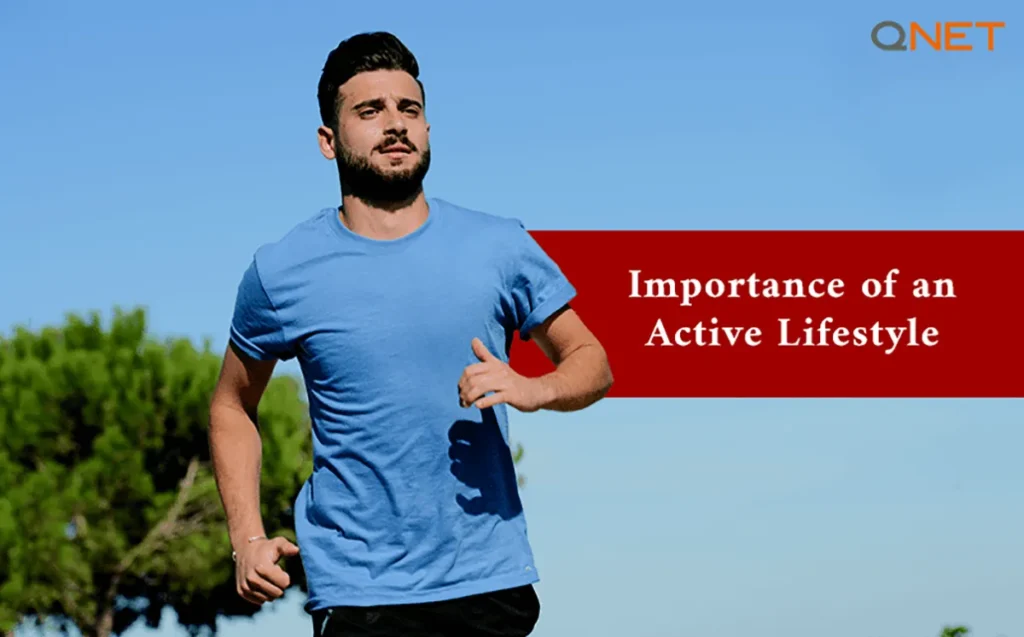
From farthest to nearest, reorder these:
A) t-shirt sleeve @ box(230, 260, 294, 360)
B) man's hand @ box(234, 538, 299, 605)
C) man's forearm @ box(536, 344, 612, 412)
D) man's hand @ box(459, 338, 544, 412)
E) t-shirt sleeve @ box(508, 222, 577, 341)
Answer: t-shirt sleeve @ box(230, 260, 294, 360) → t-shirt sleeve @ box(508, 222, 577, 341) → man's hand @ box(234, 538, 299, 605) → man's forearm @ box(536, 344, 612, 412) → man's hand @ box(459, 338, 544, 412)

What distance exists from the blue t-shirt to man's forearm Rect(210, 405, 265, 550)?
0.29 meters

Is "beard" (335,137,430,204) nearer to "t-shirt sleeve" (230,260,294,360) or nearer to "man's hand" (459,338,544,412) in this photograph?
"t-shirt sleeve" (230,260,294,360)

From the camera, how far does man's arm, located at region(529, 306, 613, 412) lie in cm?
436

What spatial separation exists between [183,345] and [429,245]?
99.1 feet

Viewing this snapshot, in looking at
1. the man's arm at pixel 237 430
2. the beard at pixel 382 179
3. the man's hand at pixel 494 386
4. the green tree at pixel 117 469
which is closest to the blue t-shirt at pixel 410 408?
the beard at pixel 382 179

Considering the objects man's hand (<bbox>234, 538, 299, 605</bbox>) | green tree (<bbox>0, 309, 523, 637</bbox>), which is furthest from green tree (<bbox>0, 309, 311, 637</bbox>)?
man's hand (<bbox>234, 538, 299, 605</bbox>)

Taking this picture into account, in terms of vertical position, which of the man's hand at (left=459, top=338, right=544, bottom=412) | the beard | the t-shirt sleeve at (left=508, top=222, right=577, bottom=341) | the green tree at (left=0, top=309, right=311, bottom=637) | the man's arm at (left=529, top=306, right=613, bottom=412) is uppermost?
the green tree at (left=0, top=309, right=311, bottom=637)

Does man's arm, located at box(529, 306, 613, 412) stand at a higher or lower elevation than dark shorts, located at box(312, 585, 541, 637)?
higher

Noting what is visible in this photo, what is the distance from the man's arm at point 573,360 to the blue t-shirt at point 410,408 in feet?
0.24

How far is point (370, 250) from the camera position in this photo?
4.50 m

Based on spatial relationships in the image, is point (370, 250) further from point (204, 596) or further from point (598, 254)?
point (204, 596)

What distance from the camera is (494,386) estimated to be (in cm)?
402

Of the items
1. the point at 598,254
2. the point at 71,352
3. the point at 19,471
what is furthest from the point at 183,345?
the point at 598,254

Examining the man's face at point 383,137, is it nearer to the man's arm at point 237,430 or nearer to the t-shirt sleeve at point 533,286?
the t-shirt sleeve at point 533,286
